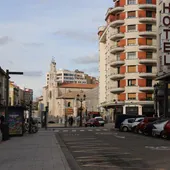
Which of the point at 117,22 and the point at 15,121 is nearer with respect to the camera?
the point at 15,121

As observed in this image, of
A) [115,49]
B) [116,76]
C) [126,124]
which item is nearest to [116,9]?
Result: [115,49]


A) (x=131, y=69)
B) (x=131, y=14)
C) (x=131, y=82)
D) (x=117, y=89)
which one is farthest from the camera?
(x=117, y=89)

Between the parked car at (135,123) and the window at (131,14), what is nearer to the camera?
the parked car at (135,123)

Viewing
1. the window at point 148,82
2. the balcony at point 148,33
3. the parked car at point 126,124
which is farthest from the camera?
the window at point 148,82

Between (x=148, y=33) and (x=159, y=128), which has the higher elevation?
(x=148, y=33)

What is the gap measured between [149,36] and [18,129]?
60.8 m

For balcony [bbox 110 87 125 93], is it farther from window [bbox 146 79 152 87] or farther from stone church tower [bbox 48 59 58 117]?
stone church tower [bbox 48 59 58 117]

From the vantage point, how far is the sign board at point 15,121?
1229 inches

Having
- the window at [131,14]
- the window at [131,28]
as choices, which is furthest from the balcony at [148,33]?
the window at [131,14]

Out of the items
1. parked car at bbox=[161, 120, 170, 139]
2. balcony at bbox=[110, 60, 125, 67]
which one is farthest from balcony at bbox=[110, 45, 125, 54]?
parked car at bbox=[161, 120, 170, 139]

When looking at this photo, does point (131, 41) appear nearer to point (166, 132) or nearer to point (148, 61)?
point (148, 61)

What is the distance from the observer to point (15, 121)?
1233 inches

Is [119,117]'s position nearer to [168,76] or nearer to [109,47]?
[168,76]

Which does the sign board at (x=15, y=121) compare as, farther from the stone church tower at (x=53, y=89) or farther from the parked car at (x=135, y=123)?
Answer: the stone church tower at (x=53, y=89)
